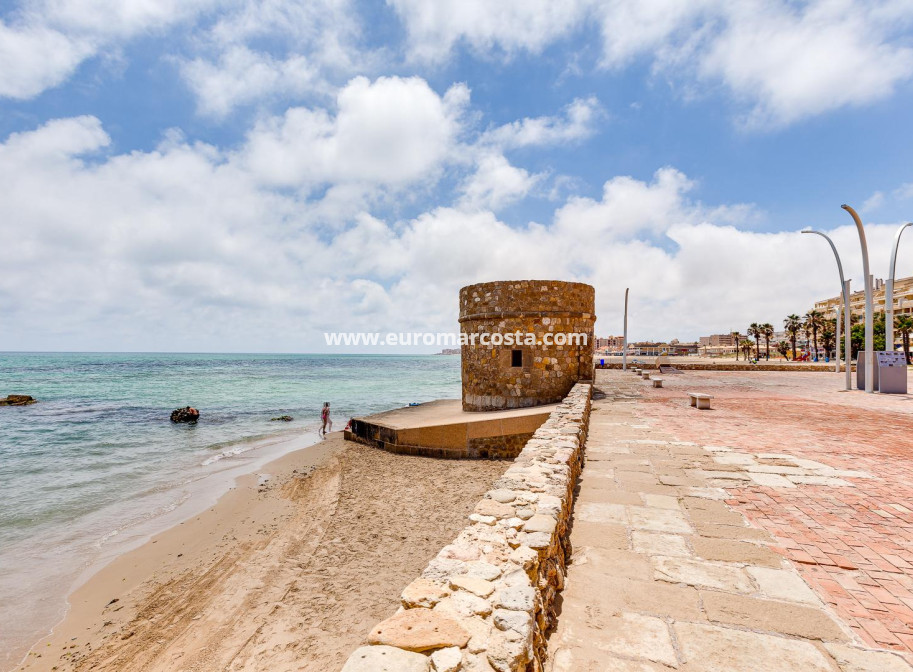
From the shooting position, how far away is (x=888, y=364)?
13.8 metres

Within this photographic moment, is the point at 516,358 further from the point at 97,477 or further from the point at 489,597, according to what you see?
the point at 97,477

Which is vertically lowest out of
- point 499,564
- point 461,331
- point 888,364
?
point 499,564

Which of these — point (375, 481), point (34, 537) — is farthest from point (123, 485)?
point (375, 481)

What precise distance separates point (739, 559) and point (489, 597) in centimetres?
242

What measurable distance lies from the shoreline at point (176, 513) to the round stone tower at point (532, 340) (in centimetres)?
799

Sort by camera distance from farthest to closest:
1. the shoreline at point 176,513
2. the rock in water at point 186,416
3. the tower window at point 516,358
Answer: the rock in water at point 186,416 → the tower window at point 516,358 → the shoreline at point 176,513

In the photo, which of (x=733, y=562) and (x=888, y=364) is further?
(x=888, y=364)

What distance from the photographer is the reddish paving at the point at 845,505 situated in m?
2.78

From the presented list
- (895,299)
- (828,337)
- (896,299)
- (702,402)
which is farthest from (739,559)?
(895,299)

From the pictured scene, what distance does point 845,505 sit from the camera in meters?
4.30

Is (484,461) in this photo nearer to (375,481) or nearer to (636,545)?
(375,481)

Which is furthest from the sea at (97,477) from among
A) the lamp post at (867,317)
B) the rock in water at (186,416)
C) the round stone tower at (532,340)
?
the lamp post at (867,317)

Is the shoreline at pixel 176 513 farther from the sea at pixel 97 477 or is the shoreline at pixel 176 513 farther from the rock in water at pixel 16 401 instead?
the rock in water at pixel 16 401

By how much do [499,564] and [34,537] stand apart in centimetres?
1071
